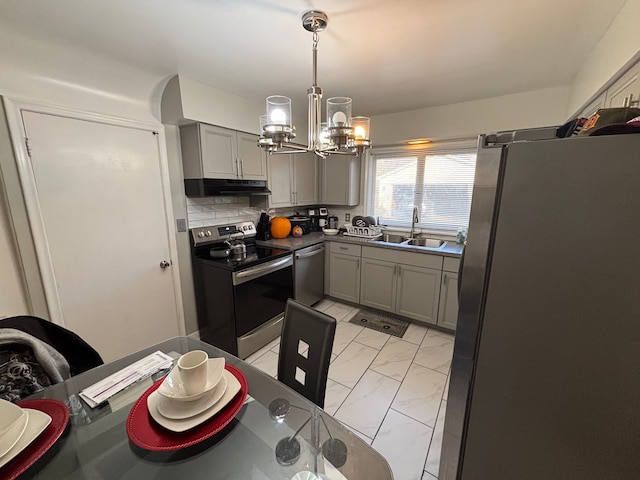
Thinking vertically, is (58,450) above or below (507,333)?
below

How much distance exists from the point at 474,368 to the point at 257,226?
8.70 feet

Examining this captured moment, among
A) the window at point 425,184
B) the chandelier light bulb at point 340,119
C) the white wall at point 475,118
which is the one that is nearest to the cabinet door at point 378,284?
the window at point 425,184

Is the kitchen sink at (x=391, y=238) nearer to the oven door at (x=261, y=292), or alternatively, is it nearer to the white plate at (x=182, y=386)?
the oven door at (x=261, y=292)

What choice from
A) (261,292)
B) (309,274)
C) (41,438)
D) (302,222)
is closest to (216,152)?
(261,292)

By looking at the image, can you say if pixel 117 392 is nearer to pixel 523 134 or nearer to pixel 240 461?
pixel 240 461

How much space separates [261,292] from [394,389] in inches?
55.7

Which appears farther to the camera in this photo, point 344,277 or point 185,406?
point 344,277

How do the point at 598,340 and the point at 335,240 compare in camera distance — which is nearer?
the point at 598,340

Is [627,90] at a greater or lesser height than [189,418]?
greater

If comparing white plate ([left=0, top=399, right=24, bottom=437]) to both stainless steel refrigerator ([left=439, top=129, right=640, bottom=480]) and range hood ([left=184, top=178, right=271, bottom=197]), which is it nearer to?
stainless steel refrigerator ([left=439, top=129, right=640, bottom=480])

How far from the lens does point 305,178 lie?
3535 mm

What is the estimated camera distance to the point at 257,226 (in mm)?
3162

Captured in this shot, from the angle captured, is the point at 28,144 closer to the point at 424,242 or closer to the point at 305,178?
the point at 305,178

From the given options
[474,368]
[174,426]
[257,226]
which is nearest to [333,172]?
[257,226]
